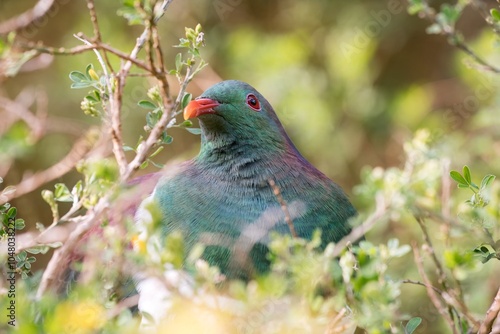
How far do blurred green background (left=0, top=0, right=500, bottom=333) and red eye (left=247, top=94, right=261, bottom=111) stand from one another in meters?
2.13

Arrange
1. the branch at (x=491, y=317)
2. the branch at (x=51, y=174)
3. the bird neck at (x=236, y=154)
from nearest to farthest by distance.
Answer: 1. the branch at (x=491, y=317)
2. the branch at (x=51, y=174)
3. the bird neck at (x=236, y=154)

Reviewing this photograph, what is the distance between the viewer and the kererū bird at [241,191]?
A: 2625 millimetres

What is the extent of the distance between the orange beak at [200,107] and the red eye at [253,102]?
169 millimetres

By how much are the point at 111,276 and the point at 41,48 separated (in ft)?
1.83

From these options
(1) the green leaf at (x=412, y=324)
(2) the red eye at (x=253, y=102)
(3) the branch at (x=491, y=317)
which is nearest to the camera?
(3) the branch at (x=491, y=317)

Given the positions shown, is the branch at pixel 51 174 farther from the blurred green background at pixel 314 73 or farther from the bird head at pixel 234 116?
the blurred green background at pixel 314 73

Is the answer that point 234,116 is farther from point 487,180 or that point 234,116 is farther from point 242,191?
point 487,180

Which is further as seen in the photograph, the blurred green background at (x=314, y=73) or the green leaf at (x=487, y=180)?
the blurred green background at (x=314, y=73)

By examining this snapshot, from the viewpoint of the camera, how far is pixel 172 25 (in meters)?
6.05

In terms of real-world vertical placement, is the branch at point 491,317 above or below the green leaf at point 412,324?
above

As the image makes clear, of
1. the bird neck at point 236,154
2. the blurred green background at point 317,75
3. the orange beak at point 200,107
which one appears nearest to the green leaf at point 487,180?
the bird neck at point 236,154

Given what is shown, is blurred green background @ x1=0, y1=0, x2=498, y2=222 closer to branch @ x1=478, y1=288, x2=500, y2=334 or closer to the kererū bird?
the kererū bird

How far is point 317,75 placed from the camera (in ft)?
19.0

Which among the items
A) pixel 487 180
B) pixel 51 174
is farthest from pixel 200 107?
pixel 487 180
